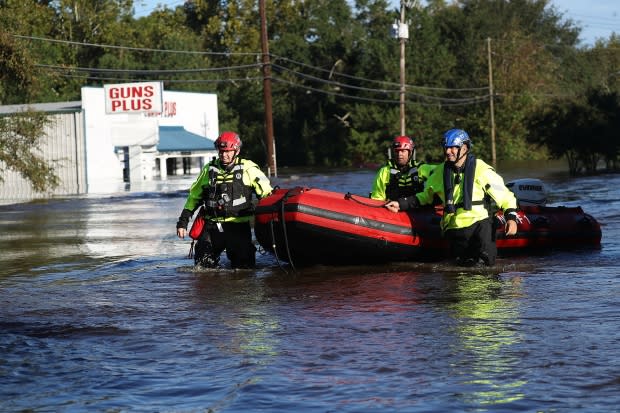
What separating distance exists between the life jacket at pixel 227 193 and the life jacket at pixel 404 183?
1.70 m

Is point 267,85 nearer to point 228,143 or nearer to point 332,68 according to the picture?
point 228,143

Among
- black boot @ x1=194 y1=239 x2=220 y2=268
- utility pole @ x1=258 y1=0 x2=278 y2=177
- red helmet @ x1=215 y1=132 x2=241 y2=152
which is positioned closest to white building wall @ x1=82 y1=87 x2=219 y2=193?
utility pole @ x1=258 y1=0 x2=278 y2=177

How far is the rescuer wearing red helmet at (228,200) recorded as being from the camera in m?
12.0

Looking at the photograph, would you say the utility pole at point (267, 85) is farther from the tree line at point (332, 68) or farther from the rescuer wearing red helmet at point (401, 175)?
the rescuer wearing red helmet at point (401, 175)

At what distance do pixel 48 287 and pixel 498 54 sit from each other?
7357 cm

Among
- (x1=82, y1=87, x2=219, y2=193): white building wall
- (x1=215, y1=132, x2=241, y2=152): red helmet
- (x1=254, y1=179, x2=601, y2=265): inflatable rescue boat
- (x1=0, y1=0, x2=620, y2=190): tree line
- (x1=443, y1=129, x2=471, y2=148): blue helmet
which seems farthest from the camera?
(x1=0, y1=0, x2=620, y2=190): tree line

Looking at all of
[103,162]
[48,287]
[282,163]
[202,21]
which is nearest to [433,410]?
[48,287]

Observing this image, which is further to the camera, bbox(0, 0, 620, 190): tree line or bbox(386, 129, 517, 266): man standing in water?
bbox(0, 0, 620, 190): tree line

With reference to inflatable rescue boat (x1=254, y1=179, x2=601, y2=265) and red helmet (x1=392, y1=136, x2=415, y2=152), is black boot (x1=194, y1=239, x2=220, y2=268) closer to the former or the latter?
inflatable rescue boat (x1=254, y1=179, x2=601, y2=265)

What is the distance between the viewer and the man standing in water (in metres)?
11.4

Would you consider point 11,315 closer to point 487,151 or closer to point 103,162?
point 103,162

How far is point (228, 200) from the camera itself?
11.9 meters

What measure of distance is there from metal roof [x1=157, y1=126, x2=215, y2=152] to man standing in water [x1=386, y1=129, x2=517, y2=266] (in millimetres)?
42165

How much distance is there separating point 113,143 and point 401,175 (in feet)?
126
